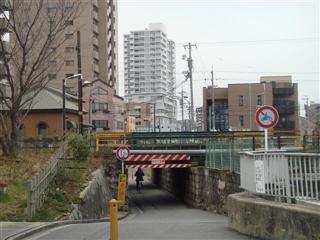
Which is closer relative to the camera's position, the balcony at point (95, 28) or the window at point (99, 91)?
the window at point (99, 91)

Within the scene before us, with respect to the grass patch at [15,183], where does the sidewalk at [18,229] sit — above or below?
below

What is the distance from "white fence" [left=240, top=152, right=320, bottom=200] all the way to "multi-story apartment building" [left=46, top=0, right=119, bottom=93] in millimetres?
82455

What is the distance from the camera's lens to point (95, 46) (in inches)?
4193

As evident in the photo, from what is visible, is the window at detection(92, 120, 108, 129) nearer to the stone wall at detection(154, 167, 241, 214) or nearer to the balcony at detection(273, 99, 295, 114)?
the balcony at detection(273, 99, 295, 114)

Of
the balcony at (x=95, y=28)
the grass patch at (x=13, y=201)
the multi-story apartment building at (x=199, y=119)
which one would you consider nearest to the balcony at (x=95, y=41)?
the balcony at (x=95, y=28)

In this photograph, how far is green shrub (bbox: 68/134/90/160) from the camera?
94.0ft

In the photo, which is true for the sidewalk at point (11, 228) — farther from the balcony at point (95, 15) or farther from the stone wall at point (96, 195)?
the balcony at point (95, 15)

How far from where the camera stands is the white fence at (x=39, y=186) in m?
16.4

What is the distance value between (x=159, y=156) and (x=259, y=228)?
80.3 ft

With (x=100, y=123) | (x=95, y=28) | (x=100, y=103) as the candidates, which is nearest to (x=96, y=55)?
(x=95, y=28)

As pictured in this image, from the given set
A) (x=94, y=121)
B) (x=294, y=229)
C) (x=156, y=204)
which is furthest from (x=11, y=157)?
(x=94, y=121)

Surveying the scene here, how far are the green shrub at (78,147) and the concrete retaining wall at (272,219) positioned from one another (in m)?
16.6

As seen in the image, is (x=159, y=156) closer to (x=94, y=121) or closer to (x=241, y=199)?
(x=241, y=199)

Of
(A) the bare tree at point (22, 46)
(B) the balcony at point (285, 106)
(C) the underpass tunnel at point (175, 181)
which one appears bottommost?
(C) the underpass tunnel at point (175, 181)
